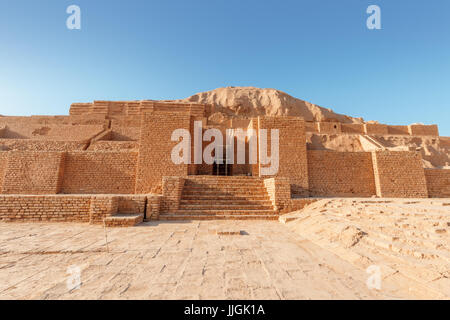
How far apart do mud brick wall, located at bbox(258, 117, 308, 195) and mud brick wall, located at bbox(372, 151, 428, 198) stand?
13.8 ft

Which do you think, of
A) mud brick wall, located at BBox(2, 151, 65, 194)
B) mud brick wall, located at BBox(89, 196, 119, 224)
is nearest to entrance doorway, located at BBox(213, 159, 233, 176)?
mud brick wall, located at BBox(89, 196, 119, 224)

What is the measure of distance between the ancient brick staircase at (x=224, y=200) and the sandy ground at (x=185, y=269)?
7.66 ft

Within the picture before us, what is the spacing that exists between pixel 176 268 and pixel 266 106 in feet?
93.4

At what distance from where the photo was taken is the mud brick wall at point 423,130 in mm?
23406

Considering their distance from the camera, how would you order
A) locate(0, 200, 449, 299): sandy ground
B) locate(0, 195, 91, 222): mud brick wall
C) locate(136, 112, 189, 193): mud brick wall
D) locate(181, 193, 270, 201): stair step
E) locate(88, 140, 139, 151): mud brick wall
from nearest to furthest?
locate(0, 200, 449, 299): sandy ground, locate(0, 195, 91, 222): mud brick wall, locate(181, 193, 270, 201): stair step, locate(136, 112, 189, 193): mud brick wall, locate(88, 140, 139, 151): mud brick wall

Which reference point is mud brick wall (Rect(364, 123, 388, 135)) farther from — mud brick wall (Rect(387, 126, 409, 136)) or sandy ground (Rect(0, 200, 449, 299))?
sandy ground (Rect(0, 200, 449, 299))

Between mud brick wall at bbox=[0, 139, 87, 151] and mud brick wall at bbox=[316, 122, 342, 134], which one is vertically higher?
mud brick wall at bbox=[316, 122, 342, 134]

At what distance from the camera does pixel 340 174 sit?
11.5 metres

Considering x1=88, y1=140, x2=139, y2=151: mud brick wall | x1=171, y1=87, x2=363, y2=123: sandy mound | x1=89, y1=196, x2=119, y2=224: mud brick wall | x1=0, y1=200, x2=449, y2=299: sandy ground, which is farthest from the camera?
x1=171, y1=87, x2=363, y2=123: sandy mound

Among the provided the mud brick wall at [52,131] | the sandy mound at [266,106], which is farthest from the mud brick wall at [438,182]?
the mud brick wall at [52,131]

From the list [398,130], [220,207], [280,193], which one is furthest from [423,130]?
[220,207]

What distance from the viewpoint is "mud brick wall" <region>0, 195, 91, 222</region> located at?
20.8 ft
